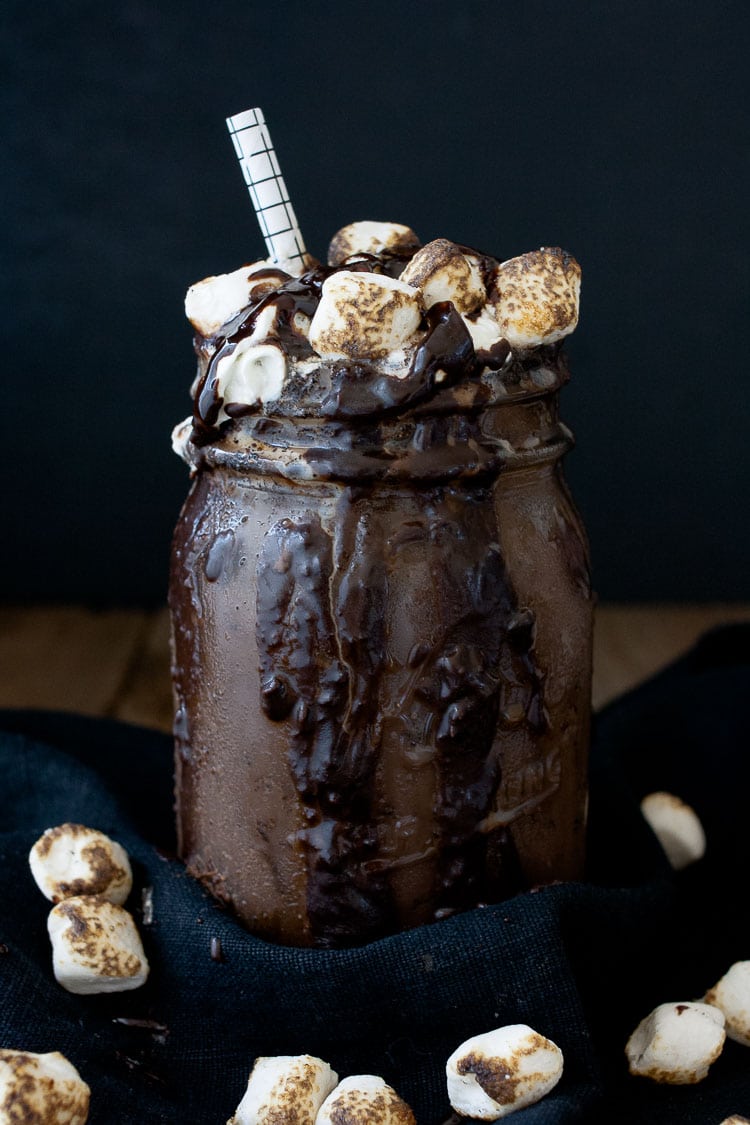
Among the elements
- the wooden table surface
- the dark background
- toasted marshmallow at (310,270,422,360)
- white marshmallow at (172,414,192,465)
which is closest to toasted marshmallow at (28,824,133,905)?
white marshmallow at (172,414,192,465)

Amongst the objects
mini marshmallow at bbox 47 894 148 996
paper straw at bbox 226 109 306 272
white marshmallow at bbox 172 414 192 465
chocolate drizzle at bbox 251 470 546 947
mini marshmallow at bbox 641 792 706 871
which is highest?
paper straw at bbox 226 109 306 272

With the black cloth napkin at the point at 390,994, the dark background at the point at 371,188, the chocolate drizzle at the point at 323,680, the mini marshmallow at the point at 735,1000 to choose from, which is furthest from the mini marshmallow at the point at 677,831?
the dark background at the point at 371,188

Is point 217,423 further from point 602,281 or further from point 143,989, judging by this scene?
point 602,281

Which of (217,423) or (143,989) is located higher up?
(217,423)

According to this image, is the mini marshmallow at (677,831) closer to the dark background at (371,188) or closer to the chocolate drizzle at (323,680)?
the chocolate drizzle at (323,680)

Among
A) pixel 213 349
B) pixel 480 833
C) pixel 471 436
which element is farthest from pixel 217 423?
pixel 480 833

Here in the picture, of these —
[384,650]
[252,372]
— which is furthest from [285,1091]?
[252,372]

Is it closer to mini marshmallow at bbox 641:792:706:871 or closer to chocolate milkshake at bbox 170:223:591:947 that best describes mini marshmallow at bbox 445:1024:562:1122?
chocolate milkshake at bbox 170:223:591:947
